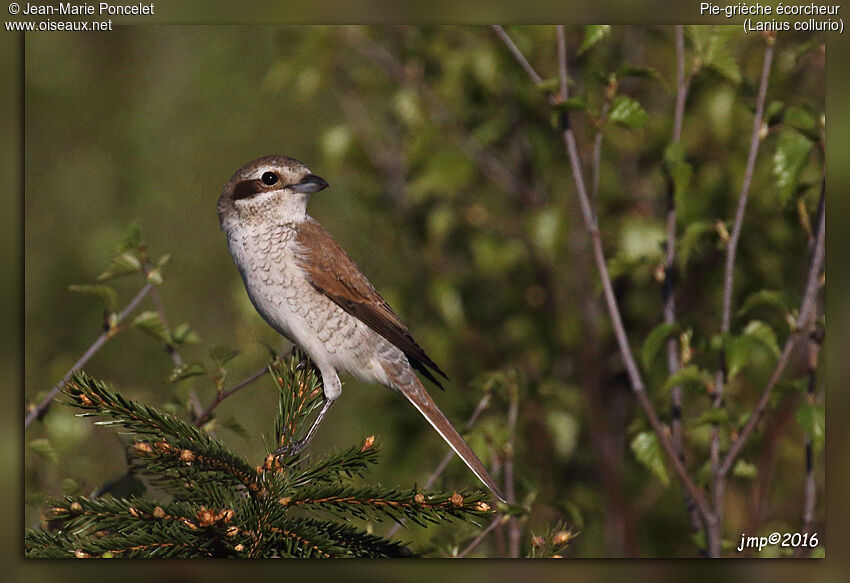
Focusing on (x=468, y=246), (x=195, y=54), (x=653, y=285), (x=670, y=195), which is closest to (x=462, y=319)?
(x=468, y=246)

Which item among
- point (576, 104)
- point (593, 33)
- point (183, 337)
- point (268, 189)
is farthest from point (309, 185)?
point (593, 33)

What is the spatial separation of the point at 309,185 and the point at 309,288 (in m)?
0.34

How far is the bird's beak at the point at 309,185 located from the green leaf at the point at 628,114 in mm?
938

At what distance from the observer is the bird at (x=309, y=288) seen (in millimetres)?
2652

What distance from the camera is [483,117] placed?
3742 millimetres

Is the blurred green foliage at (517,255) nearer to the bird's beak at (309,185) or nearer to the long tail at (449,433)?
the long tail at (449,433)

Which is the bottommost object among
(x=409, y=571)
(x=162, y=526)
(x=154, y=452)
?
(x=409, y=571)

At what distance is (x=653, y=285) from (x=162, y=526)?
259 centimetres

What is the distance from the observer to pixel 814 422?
239 cm

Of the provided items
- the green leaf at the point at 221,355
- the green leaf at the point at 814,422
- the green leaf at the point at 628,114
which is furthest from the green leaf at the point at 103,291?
the green leaf at the point at 814,422

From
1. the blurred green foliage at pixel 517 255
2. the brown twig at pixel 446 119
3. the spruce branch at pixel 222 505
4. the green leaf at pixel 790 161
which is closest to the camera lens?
the spruce branch at pixel 222 505

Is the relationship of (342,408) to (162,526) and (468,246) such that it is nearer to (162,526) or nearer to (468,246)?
(468,246)

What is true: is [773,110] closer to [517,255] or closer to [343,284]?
[517,255]

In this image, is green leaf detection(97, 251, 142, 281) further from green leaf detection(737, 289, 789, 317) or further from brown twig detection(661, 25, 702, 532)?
green leaf detection(737, 289, 789, 317)
